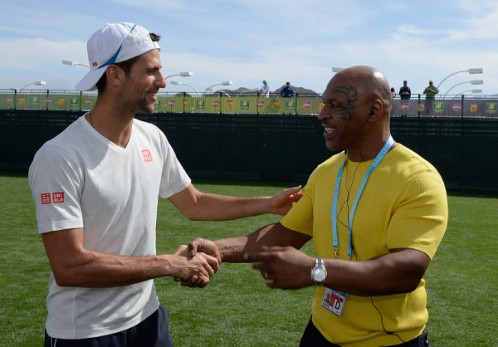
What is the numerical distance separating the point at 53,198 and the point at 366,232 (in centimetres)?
140

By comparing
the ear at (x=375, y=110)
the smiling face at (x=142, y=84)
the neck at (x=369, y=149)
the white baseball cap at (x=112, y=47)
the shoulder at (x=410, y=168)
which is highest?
the white baseball cap at (x=112, y=47)

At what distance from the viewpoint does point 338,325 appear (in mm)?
3238

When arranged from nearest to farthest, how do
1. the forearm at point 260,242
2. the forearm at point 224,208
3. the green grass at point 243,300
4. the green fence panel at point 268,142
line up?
the forearm at point 260,242
the forearm at point 224,208
the green grass at point 243,300
the green fence panel at point 268,142

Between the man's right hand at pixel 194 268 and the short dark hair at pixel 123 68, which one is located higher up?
the short dark hair at pixel 123 68

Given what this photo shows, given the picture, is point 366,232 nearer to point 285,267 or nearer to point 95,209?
point 285,267

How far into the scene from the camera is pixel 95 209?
3.31m

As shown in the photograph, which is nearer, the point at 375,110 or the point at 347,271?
the point at 347,271

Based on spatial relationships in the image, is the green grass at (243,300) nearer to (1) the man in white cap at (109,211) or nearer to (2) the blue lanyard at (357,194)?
(1) the man in white cap at (109,211)

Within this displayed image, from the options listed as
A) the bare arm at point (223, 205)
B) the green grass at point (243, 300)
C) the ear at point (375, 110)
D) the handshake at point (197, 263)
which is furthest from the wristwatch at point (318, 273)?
the green grass at point (243, 300)

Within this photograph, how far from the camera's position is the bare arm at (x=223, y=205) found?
430 cm

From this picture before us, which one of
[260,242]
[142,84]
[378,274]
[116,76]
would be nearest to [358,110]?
[378,274]

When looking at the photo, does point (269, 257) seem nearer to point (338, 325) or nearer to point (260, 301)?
point (338, 325)

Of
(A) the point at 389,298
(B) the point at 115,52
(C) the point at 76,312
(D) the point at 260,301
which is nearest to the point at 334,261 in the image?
(A) the point at 389,298

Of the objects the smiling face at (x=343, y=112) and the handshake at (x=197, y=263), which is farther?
the handshake at (x=197, y=263)
